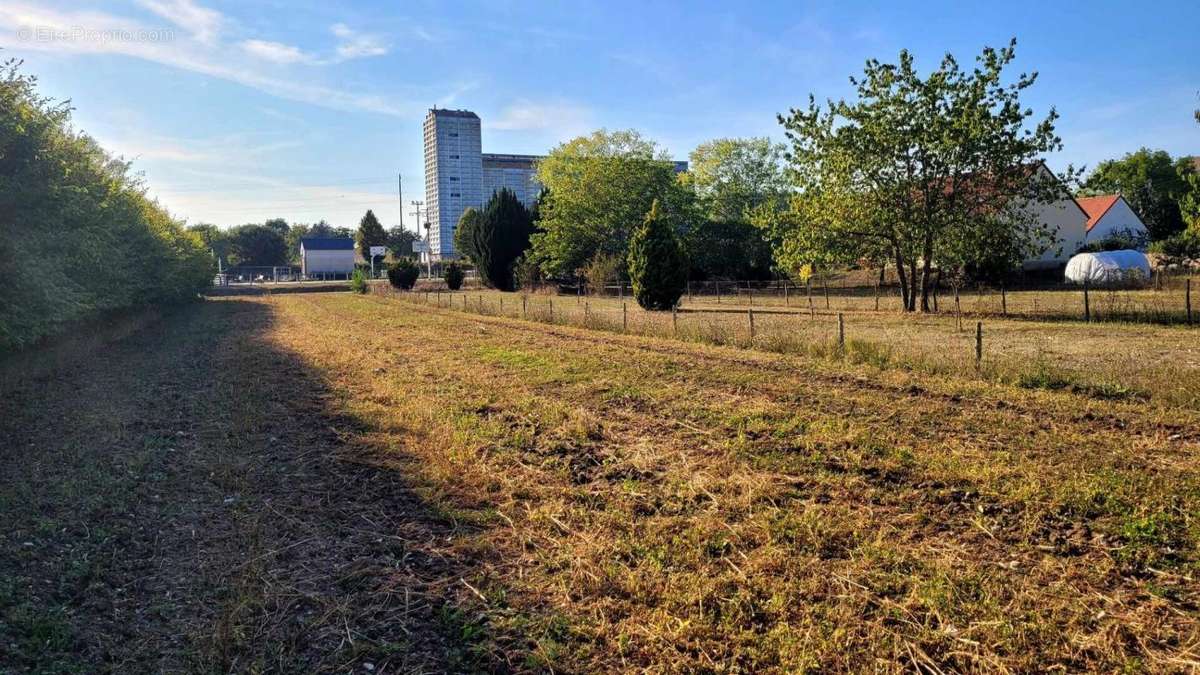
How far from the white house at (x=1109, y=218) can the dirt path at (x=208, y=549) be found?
5454 centimetres

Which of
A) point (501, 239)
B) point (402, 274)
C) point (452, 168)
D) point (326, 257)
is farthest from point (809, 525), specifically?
point (452, 168)

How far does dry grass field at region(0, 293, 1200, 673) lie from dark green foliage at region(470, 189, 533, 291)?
48331 mm

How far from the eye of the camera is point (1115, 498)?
16.6 ft

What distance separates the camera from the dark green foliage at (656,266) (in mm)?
24125

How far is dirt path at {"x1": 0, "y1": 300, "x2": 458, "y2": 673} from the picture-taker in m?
3.60

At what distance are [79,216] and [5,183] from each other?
287cm

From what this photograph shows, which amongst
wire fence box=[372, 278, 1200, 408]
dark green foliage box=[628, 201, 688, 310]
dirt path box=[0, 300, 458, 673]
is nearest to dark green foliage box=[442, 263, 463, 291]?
wire fence box=[372, 278, 1200, 408]

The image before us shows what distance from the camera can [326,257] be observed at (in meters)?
112

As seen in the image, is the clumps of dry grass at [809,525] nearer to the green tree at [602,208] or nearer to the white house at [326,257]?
the green tree at [602,208]

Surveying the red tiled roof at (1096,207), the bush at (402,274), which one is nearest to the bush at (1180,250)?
the red tiled roof at (1096,207)

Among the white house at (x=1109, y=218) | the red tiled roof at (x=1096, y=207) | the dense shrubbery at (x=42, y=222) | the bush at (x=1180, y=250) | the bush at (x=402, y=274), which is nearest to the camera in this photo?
the dense shrubbery at (x=42, y=222)

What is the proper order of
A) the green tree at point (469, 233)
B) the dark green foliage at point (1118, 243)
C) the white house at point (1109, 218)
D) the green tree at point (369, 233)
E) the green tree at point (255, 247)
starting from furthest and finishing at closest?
the green tree at point (255, 247) → the green tree at point (369, 233) → the green tree at point (469, 233) → the white house at point (1109, 218) → the dark green foliage at point (1118, 243)

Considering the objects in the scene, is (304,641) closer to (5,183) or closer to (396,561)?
(396,561)

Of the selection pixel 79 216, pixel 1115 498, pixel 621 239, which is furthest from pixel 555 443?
pixel 621 239
